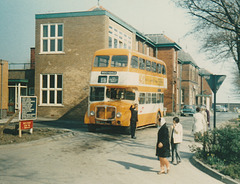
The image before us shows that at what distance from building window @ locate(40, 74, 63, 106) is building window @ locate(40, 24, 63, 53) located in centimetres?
227

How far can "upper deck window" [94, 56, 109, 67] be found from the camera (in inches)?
615

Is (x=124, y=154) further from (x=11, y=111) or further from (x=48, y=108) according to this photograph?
(x=11, y=111)

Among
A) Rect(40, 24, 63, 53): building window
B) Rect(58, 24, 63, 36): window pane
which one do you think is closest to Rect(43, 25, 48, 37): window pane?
Rect(40, 24, 63, 53): building window

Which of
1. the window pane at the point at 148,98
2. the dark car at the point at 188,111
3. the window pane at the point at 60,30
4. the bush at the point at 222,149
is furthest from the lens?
the dark car at the point at 188,111

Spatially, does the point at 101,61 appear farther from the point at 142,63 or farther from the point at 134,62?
the point at 142,63

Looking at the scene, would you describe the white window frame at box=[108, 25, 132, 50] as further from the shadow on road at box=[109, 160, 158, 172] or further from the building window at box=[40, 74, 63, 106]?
the shadow on road at box=[109, 160, 158, 172]

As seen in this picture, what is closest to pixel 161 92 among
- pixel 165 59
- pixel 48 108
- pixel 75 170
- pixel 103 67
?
pixel 103 67

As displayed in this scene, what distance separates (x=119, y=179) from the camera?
23.0 feet

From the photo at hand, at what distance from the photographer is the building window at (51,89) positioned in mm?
24172

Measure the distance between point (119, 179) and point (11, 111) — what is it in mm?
22313

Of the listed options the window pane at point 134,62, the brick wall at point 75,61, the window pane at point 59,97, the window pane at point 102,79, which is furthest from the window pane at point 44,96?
the window pane at point 134,62

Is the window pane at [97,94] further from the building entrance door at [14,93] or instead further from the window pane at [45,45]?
the building entrance door at [14,93]

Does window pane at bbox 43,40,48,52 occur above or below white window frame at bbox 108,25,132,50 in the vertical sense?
below

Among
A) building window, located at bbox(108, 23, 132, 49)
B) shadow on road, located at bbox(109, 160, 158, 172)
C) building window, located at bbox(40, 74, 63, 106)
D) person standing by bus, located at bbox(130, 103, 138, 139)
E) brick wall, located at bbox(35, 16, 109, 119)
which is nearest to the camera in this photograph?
shadow on road, located at bbox(109, 160, 158, 172)
